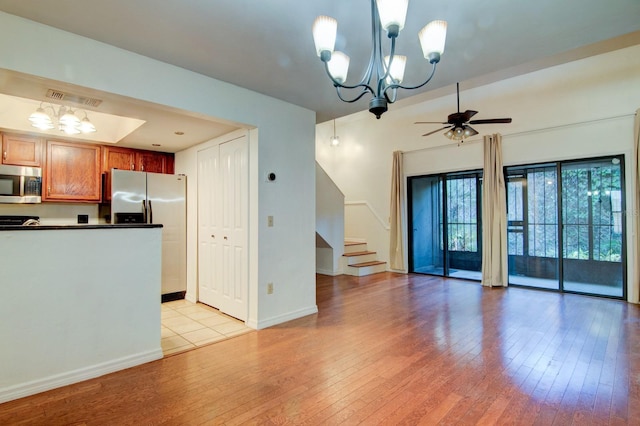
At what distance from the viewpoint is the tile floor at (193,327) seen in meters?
3.05

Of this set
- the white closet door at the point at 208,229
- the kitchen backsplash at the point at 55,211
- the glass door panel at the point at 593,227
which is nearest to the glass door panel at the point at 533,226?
the glass door panel at the point at 593,227

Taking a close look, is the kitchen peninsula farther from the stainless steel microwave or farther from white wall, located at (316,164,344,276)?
white wall, located at (316,164,344,276)

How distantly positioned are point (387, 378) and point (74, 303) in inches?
92.7

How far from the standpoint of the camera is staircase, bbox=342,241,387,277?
6599 millimetres

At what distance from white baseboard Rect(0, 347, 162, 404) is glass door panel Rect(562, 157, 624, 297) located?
5.72 m

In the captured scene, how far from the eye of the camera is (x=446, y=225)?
639cm

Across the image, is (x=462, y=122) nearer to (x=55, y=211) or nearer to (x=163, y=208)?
(x=163, y=208)

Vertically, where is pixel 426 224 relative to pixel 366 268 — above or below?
above

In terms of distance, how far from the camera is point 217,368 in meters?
2.54

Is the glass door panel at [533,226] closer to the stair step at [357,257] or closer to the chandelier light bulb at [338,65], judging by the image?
the stair step at [357,257]

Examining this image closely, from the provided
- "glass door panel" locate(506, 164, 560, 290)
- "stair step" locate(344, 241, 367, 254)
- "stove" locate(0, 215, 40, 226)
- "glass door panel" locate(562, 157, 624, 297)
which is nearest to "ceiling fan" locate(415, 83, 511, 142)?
"glass door panel" locate(506, 164, 560, 290)

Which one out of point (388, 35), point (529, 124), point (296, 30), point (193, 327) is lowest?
point (193, 327)

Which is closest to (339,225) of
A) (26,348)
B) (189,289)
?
(189,289)

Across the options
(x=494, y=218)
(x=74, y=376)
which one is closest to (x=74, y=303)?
(x=74, y=376)
